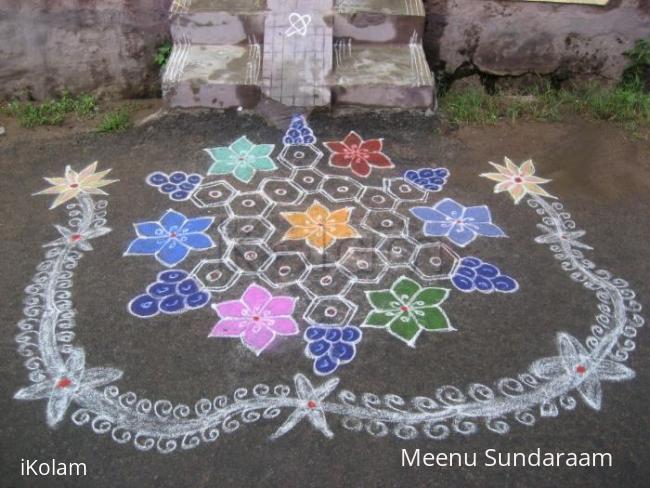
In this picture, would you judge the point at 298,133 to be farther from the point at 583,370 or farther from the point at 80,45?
the point at 583,370

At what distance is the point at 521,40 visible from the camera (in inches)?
174

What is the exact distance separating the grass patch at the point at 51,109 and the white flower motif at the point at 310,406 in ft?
9.16

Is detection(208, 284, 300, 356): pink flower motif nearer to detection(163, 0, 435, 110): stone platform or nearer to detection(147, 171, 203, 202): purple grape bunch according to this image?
detection(147, 171, 203, 202): purple grape bunch

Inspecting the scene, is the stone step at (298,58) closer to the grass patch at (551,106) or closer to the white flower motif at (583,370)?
the grass patch at (551,106)

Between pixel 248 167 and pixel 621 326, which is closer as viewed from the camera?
pixel 621 326

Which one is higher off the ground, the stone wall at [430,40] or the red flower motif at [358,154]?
the stone wall at [430,40]

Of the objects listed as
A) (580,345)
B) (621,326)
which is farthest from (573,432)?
(621,326)

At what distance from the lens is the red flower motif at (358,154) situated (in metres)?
3.72

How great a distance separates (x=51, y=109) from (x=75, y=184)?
1068 mm

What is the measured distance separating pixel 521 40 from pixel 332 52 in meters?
1.35

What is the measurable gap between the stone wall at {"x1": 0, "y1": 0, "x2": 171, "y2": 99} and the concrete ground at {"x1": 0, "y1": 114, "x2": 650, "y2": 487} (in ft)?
2.23

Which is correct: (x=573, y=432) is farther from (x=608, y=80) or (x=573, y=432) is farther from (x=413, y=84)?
(x=608, y=80)

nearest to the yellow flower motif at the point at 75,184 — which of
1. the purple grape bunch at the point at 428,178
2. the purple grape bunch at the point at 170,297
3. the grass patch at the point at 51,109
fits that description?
the grass patch at the point at 51,109

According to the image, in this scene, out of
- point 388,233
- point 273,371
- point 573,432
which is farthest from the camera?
point 388,233
